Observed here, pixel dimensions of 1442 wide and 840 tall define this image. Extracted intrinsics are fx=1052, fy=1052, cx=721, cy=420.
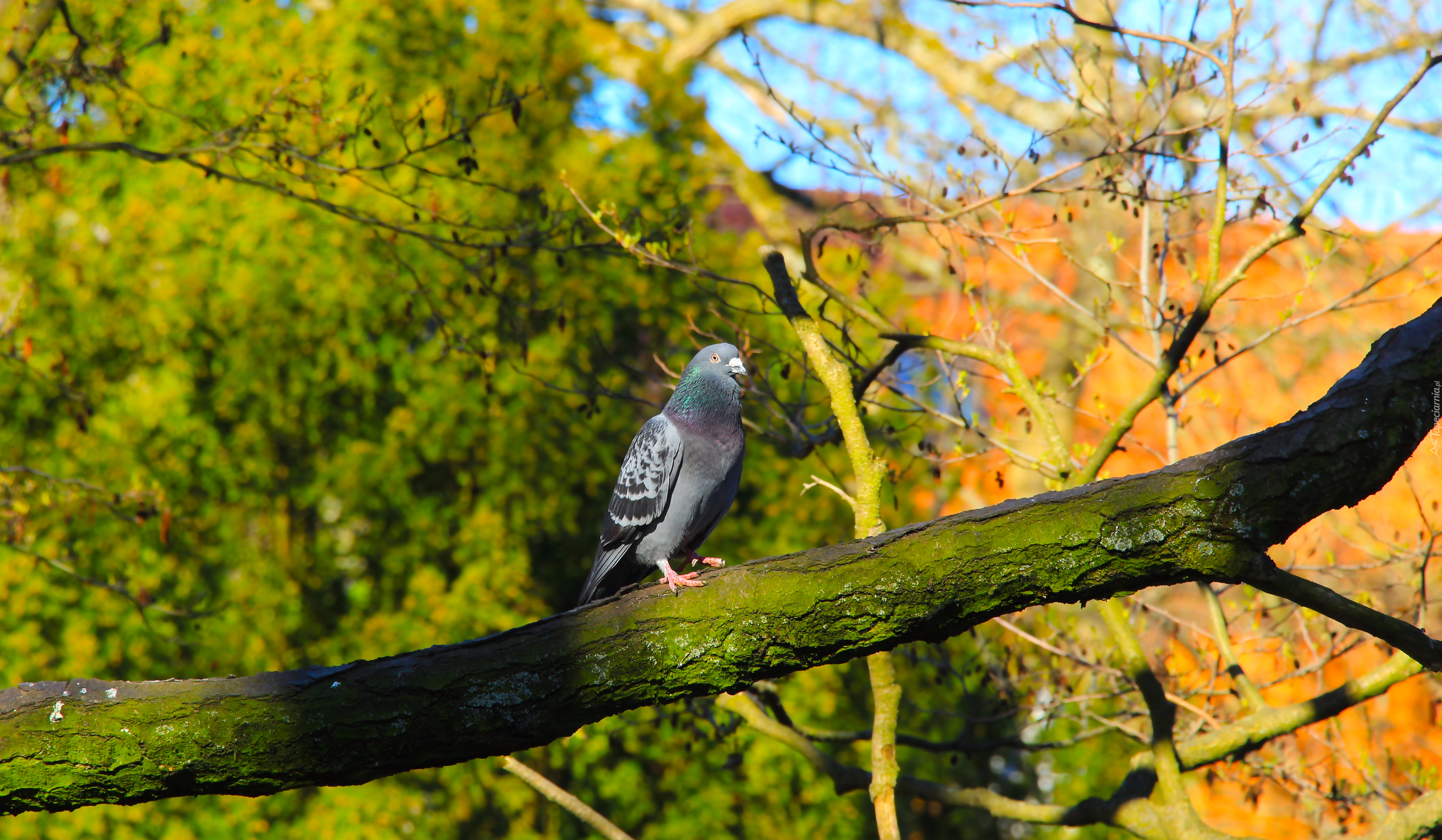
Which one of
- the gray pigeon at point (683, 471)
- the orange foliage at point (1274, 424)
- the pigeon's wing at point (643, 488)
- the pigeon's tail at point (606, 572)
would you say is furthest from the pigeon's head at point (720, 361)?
the orange foliage at point (1274, 424)

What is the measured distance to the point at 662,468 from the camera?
3691 mm

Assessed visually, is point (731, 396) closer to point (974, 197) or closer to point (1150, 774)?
point (974, 197)

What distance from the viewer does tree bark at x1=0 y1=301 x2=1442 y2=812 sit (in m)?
2.15

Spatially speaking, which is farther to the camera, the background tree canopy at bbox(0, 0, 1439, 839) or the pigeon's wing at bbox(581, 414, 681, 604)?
the background tree canopy at bbox(0, 0, 1439, 839)

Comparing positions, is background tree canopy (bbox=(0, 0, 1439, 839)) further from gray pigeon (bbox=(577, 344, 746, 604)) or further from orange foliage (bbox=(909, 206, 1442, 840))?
gray pigeon (bbox=(577, 344, 746, 604))

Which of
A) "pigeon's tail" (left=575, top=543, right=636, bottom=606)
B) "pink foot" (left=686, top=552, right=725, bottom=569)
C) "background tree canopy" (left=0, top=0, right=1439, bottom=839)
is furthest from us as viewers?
"background tree canopy" (left=0, top=0, right=1439, bottom=839)

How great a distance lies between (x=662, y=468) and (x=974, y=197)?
5.50ft

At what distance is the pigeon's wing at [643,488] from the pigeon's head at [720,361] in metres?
0.23

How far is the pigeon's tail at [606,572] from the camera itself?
12.5ft

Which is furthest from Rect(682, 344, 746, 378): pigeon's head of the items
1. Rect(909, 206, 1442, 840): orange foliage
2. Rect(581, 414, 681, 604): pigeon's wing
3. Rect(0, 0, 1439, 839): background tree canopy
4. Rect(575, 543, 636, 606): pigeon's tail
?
Rect(0, 0, 1439, 839): background tree canopy

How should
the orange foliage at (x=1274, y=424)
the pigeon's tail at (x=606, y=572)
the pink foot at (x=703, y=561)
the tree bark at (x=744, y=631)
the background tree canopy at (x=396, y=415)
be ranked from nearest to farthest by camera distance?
the tree bark at (x=744, y=631) → the pigeon's tail at (x=606, y=572) → the pink foot at (x=703, y=561) → the orange foliage at (x=1274, y=424) → the background tree canopy at (x=396, y=415)

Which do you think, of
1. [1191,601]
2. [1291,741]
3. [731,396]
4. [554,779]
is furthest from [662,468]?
[1191,601]

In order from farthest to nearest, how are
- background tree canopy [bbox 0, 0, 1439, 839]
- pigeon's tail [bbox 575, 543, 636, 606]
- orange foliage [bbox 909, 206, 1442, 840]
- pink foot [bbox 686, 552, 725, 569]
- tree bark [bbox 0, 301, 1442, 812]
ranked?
background tree canopy [bbox 0, 0, 1439, 839] < orange foliage [bbox 909, 206, 1442, 840] < pink foot [bbox 686, 552, 725, 569] < pigeon's tail [bbox 575, 543, 636, 606] < tree bark [bbox 0, 301, 1442, 812]

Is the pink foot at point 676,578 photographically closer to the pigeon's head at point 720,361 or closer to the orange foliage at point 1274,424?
the pigeon's head at point 720,361
